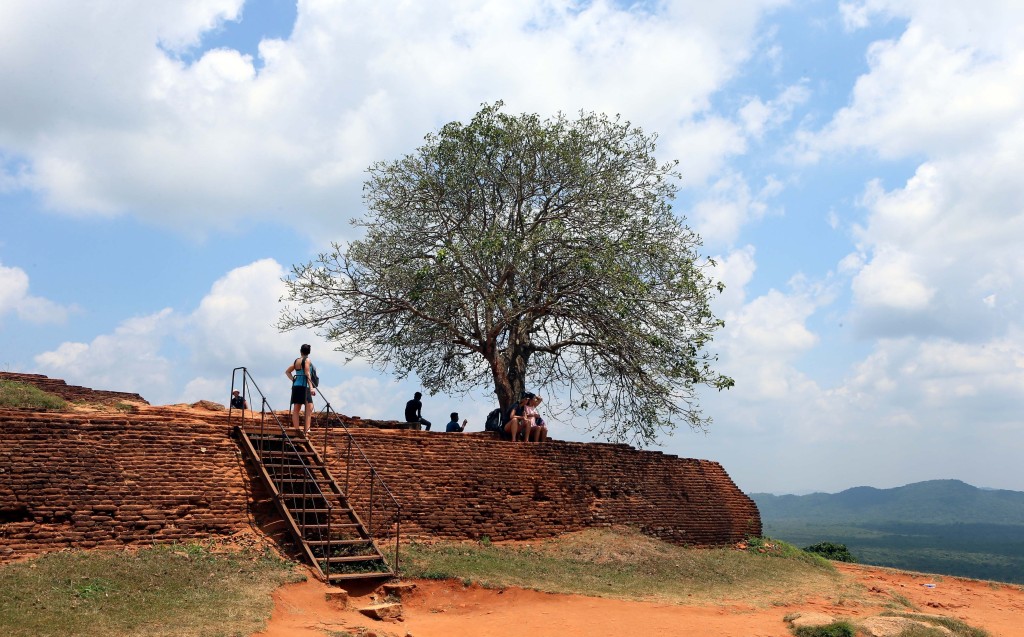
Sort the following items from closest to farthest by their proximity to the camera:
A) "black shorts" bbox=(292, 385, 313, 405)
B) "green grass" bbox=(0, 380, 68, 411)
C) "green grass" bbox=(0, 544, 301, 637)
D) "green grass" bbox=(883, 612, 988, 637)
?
"green grass" bbox=(0, 544, 301, 637) < "green grass" bbox=(883, 612, 988, 637) < "green grass" bbox=(0, 380, 68, 411) < "black shorts" bbox=(292, 385, 313, 405)

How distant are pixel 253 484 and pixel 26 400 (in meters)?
3.67

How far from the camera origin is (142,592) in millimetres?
9031

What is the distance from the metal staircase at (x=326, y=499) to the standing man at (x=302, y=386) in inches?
14.2

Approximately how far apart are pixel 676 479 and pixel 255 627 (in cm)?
1115

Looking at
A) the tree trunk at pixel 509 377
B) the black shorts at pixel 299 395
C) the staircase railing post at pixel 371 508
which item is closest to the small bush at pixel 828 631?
the staircase railing post at pixel 371 508

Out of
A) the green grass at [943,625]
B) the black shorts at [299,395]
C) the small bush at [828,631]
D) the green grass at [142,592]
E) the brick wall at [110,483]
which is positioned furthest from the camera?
the black shorts at [299,395]

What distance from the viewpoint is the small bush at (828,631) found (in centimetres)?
1049

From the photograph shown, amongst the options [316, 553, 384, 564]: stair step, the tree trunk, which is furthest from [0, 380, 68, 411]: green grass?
the tree trunk

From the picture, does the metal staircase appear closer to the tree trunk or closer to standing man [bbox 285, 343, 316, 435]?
standing man [bbox 285, 343, 316, 435]

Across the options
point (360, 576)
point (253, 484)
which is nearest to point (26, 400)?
point (253, 484)

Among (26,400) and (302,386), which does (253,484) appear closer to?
(302,386)

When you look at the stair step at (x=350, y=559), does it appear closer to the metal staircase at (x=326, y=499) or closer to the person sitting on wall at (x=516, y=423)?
the metal staircase at (x=326, y=499)

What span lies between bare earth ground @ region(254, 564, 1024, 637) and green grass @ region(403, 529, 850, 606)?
30 cm

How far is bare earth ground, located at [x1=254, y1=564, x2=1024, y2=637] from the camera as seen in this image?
372 inches
